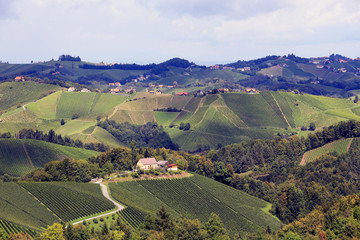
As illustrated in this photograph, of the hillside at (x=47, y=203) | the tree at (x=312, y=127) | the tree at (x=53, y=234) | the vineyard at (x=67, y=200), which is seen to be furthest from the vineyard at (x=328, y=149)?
the tree at (x=53, y=234)

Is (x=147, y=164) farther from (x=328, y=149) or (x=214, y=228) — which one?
(x=328, y=149)

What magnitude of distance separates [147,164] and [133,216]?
30.5m

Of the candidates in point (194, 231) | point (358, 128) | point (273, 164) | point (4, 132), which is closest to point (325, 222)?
point (194, 231)

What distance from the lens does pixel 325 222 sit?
238 feet

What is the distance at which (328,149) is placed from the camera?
5556 inches

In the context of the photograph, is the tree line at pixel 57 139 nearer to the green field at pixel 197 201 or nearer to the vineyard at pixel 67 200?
the green field at pixel 197 201

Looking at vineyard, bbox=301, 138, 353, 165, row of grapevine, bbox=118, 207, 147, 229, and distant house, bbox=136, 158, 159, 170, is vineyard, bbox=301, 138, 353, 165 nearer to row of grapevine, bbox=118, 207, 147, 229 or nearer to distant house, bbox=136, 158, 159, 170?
distant house, bbox=136, 158, 159, 170

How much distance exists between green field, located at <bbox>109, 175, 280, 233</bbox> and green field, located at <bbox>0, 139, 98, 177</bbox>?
47.3 metres

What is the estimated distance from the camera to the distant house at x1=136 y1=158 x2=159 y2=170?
10762 cm

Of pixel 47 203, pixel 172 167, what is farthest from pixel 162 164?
pixel 47 203

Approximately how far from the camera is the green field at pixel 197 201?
290 feet

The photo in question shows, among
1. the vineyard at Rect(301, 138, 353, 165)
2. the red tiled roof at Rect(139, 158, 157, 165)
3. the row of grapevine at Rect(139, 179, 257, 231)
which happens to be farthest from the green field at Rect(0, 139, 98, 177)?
the vineyard at Rect(301, 138, 353, 165)

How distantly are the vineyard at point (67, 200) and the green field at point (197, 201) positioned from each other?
5524 millimetres

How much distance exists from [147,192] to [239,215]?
19.4 metres
